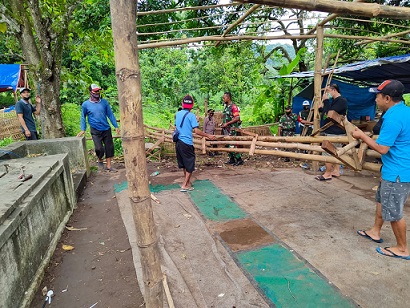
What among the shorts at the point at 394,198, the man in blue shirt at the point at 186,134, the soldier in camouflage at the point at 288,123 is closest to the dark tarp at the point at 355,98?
the soldier in camouflage at the point at 288,123

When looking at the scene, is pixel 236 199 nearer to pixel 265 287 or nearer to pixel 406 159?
pixel 265 287

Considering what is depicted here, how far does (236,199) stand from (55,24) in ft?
16.9

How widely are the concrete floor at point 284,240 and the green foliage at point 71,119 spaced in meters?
7.89

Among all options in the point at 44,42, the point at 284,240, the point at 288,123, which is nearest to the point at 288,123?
the point at 288,123

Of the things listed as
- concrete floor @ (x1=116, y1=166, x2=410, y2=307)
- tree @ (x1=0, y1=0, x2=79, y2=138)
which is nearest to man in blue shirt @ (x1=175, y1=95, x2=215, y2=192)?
concrete floor @ (x1=116, y1=166, x2=410, y2=307)

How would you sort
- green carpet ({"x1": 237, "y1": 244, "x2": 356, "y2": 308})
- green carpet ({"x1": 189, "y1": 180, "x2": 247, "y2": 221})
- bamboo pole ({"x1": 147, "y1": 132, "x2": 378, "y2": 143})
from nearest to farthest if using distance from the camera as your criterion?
green carpet ({"x1": 237, "y1": 244, "x2": 356, "y2": 308}) → bamboo pole ({"x1": 147, "y1": 132, "x2": 378, "y2": 143}) → green carpet ({"x1": 189, "y1": 180, "x2": 247, "y2": 221})

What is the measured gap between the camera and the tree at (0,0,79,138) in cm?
537

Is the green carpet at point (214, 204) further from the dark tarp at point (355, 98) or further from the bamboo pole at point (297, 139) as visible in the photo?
the dark tarp at point (355, 98)

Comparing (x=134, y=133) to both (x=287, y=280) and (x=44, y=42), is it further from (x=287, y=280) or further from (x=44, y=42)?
(x=44, y=42)

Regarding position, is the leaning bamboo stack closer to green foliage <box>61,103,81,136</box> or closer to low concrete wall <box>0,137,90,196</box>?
low concrete wall <box>0,137,90,196</box>

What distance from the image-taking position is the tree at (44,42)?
537 cm

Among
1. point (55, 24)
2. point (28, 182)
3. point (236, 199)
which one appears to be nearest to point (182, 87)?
point (55, 24)

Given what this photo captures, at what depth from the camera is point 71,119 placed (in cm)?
1234

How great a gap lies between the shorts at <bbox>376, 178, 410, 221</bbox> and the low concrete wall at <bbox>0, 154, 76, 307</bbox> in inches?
138
